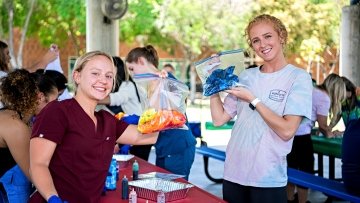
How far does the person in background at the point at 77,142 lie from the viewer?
247cm

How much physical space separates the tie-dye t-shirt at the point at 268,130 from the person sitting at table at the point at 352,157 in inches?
71.6

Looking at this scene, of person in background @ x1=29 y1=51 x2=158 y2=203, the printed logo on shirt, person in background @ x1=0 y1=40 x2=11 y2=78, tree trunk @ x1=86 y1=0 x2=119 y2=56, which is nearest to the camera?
person in background @ x1=29 y1=51 x2=158 y2=203

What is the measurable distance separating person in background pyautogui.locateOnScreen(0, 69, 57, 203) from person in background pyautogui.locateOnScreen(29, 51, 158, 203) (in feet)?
1.73

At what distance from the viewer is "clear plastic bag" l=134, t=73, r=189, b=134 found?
9.86 feet

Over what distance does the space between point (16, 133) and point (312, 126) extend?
4.23 metres

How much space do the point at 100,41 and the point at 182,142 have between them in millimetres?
5229

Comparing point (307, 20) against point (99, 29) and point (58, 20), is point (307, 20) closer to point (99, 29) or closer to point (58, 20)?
point (58, 20)

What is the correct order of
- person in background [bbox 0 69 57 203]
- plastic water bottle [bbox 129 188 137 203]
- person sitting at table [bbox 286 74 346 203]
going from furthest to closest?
person sitting at table [bbox 286 74 346 203] < person in background [bbox 0 69 57 203] < plastic water bottle [bbox 129 188 137 203]

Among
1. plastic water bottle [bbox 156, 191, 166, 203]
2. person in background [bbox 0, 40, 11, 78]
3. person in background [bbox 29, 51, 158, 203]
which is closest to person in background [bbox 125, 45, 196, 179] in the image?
plastic water bottle [bbox 156, 191, 166, 203]

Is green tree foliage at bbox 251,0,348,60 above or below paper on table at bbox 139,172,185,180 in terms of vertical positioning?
above

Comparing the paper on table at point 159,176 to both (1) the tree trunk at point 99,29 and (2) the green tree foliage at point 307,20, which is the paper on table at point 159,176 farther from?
(2) the green tree foliage at point 307,20

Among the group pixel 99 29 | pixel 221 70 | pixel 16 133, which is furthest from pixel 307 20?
pixel 16 133

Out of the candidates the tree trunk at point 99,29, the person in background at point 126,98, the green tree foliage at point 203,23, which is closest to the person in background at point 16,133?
the person in background at point 126,98

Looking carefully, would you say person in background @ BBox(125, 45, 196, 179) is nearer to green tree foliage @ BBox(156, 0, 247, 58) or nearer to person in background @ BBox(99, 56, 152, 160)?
person in background @ BBox(99, 56, 152, 160)
